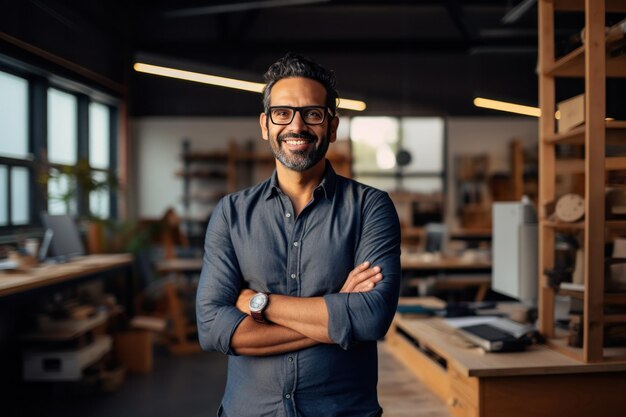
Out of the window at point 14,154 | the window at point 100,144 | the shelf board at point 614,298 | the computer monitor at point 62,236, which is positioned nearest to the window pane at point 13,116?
the window at point 14,154

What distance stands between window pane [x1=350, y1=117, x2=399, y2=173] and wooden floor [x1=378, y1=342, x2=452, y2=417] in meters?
8.41

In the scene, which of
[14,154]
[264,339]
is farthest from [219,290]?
[14,154]

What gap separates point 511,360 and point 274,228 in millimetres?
1156

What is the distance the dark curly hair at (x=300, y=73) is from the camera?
5.70ft

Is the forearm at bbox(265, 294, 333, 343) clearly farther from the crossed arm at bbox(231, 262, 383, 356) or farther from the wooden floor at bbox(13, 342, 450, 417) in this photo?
the wooden floor at bbox(13, 342, 450, 417)

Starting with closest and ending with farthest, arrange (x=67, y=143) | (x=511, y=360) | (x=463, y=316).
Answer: (x=511, y=360), (x=463, y=316), (x=67, y=143)

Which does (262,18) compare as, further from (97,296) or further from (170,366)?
(170,366)

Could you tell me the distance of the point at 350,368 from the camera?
1686mm

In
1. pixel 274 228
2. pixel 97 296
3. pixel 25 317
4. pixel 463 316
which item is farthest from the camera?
pixel 97 296

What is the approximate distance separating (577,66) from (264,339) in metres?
1.82

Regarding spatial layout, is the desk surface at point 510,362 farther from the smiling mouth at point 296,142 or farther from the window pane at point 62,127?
the window pane at point 62,127

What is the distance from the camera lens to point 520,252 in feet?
10.0

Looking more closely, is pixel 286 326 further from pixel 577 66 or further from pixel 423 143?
pixel 423 143

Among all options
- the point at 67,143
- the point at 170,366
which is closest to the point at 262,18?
the point at 67,143
